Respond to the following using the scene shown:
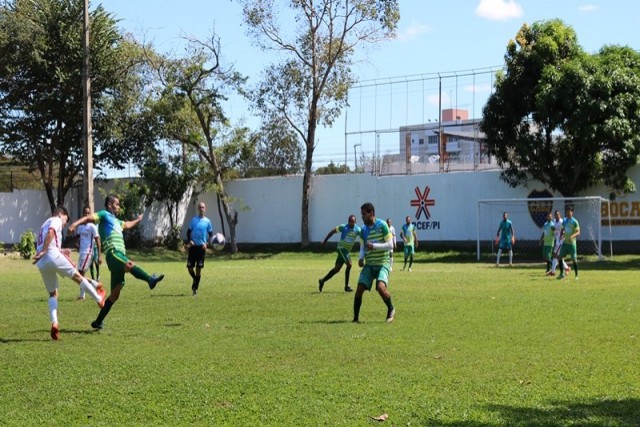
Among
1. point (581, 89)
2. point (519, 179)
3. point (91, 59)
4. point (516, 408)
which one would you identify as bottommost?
point (516, 408)

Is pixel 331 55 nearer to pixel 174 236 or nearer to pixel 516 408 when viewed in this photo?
pixel 174 236

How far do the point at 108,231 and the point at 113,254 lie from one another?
0.50 metres

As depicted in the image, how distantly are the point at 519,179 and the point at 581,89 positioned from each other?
609 centimetres

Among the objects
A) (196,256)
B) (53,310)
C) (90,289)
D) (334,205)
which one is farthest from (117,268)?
(334,205)

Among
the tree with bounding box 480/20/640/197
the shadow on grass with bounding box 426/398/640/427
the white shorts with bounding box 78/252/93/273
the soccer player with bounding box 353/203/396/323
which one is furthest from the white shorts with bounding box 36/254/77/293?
the tree with bounding box 480/20/640/197

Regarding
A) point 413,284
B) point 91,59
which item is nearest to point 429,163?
point 91,59

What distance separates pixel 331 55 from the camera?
47.3 metres

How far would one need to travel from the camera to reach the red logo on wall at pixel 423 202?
45094 millimetres

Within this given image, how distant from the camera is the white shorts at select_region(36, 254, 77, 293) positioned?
13.0 m

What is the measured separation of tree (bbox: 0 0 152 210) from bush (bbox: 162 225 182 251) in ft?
19.0

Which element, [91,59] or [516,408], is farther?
[91,59]

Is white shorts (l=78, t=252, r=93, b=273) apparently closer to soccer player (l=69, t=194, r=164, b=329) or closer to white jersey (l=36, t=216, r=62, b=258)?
soccer player (l=69, t=194, r=164, b=329)

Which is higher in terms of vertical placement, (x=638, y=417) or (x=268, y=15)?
(x=268, y=15)

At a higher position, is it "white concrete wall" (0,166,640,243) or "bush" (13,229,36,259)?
"white concrete wall" (0,166,640,243)
